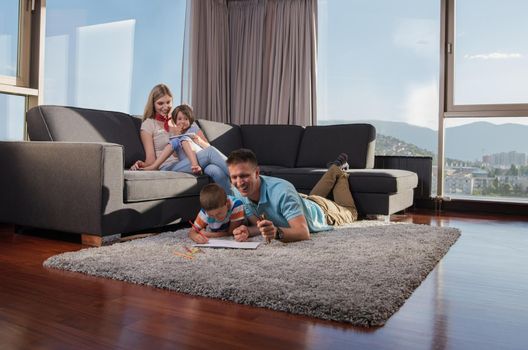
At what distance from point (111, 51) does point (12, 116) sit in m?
1.19

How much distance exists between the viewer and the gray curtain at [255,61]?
219 inches

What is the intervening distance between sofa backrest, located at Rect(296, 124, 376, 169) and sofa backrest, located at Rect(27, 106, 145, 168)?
1.66 meters

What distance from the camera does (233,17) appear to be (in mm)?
6012

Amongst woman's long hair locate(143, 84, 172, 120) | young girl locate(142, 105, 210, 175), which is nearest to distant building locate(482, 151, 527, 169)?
young girl locate(142, 105, 210, 175)

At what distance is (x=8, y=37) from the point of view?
3688mm

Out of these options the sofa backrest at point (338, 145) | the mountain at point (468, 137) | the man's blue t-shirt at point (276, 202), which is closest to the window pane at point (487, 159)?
the mountain at point (468, 137)

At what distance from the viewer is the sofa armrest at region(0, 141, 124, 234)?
107 inches

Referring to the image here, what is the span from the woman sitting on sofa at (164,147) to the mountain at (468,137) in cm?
253

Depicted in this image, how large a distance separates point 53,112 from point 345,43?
3.45 meters

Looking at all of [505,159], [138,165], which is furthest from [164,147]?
[505,159]

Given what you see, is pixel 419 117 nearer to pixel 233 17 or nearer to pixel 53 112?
pixel 233 17

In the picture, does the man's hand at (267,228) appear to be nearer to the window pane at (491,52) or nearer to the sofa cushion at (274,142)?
the sofa cushion at (274,142)

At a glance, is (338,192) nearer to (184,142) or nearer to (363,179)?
(363,179)

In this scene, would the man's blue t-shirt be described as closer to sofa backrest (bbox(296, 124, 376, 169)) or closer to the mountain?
sofa backrest (bbox(296, 124, 376, 169))
